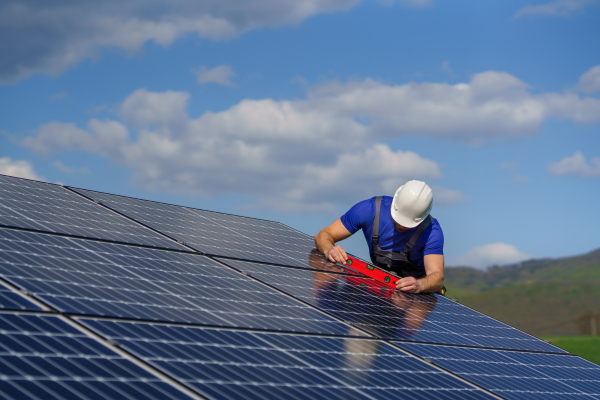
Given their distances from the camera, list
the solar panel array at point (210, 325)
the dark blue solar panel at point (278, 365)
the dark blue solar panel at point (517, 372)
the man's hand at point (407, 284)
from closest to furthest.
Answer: the solar panel array at point (210, 325)
the dark blue solar panel at point (278, 365)
the dark blue solar panel at point (517, 372)
the man's hand at point (407, 284)

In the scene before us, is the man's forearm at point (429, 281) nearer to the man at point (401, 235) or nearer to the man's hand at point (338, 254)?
the man at point (401, 235)

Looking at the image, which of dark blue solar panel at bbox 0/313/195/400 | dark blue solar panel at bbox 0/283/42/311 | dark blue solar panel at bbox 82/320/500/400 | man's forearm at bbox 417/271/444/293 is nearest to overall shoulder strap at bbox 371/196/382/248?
man's forearm at bbox 417/271/444/293

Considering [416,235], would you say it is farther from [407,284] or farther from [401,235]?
[407,284]

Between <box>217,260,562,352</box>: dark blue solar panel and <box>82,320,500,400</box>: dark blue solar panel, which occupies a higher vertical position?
<box>217,260,562,352</box>: dark blue solar panel

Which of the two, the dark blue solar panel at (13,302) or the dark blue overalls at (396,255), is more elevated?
the dark blue overalls at (396,255)

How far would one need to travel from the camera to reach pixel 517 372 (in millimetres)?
9719

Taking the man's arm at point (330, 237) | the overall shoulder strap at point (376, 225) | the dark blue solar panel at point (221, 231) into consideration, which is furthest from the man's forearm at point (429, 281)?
the dark blue solar panel at point (221, 231)

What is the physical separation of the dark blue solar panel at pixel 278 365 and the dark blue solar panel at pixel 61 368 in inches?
12.5

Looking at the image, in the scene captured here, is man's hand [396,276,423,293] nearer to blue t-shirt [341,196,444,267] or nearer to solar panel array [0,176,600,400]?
solar panel array [0,176,600,400]

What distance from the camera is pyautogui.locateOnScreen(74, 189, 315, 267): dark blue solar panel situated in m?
12.0

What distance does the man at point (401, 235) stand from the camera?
12.5 metres

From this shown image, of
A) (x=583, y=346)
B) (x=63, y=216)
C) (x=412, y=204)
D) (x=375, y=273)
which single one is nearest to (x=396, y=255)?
(x=375, y=273)

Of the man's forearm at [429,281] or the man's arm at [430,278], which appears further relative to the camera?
the man's forearm at [429,281]

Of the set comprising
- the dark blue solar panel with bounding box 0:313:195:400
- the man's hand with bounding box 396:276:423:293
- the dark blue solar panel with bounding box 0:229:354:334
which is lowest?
the dark blue solar panel with bounding box 0:313:195:400
